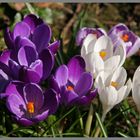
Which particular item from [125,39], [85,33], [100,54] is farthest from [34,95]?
[125,39]

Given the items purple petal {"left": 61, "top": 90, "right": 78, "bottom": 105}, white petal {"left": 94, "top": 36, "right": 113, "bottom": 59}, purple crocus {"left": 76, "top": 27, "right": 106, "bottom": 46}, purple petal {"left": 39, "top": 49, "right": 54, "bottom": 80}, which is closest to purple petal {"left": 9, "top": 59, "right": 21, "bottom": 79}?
Answer: purple petal {"left": 39, "top": 49, "right": 54, "bottom": 80}

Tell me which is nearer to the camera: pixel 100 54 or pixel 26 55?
pixel 26 55

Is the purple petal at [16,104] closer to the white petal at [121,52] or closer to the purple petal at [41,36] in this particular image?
the purple petal at [41,36]

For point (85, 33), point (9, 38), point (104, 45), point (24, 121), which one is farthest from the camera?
point (85, 33)

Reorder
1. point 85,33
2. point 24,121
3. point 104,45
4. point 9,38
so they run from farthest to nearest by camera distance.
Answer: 1. point 85,33
2. point 104,45
3. point 9,38
4. point 24,121

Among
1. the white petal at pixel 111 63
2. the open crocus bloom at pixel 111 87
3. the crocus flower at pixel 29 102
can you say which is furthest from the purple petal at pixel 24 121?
the white petal at pixel 111 63

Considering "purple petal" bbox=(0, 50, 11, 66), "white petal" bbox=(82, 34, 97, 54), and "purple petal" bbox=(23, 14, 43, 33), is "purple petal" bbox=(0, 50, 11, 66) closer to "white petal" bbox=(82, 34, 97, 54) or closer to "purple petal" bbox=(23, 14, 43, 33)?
"purple petal" bbox=(23, 14, 43, 33)

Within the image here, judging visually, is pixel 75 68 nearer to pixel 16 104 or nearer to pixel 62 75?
pixel 62 75
